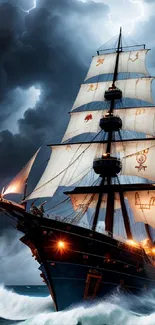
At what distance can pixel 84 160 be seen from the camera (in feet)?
140

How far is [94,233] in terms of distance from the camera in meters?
23.9

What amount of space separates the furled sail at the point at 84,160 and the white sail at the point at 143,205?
7.45 ft

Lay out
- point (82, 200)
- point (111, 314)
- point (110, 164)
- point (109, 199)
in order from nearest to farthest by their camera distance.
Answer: point (111, 314) → point (110, 164) → point (109, 199) → point (82, 200)

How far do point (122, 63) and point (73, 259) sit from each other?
35.3m

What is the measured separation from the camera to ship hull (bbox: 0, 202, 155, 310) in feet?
76.0

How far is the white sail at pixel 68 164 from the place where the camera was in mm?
39438

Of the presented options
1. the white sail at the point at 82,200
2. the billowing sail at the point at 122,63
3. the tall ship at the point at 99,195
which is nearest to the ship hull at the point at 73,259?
the tall ship at the point at 99,195

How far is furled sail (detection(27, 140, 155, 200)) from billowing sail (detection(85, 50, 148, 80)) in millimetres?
12767

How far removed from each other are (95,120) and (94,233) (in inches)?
986

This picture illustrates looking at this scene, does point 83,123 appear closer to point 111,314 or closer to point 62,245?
point 62,245

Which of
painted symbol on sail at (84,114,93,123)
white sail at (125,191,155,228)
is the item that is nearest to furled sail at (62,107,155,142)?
painted symbol on sail at (84,114,93,123)

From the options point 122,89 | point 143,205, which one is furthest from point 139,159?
point 122,89

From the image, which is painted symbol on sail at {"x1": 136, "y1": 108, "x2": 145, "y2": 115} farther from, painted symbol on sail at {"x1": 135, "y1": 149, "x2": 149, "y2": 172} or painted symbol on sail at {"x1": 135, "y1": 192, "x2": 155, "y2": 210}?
painted symbol on sail at {"x1": 135, "y1": 192, "x2": 155, "y2": 210}

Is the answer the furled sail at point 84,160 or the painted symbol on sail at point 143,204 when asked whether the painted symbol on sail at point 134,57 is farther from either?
the painted symbol on sail at point 143,204
